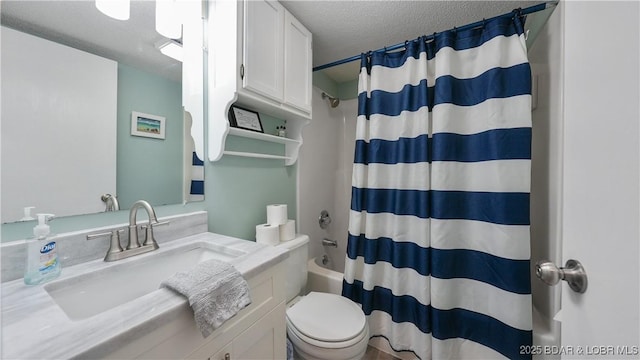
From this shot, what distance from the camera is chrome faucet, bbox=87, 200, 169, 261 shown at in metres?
0.82

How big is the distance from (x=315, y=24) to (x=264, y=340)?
179cm

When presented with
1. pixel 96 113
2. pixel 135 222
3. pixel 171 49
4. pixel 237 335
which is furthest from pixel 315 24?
pixel 237 335

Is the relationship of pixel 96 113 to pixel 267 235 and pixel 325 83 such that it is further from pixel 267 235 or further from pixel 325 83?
pixel 325 83

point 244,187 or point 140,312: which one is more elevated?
point 244,187

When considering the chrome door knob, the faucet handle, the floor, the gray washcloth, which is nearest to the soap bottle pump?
the faucet handle

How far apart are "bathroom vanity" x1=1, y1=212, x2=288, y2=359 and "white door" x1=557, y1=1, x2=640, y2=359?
82 cm

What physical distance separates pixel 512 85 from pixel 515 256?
2.89 ft

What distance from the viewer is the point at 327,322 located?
3.92 ft

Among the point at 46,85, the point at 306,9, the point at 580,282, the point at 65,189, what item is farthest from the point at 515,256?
the point at 46,85

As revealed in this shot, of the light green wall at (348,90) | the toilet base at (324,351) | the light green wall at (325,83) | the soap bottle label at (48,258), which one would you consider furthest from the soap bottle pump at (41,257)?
the light green wall at (348,90)

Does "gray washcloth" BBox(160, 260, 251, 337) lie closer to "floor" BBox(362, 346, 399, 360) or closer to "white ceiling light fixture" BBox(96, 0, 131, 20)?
"white ceiling light fixture" BBox(96, 0, 131, 20)

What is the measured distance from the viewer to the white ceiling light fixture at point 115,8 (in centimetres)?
85

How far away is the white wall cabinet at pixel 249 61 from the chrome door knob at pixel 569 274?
1.26 m

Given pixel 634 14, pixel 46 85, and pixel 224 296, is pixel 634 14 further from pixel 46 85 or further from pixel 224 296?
pixel 46 85
